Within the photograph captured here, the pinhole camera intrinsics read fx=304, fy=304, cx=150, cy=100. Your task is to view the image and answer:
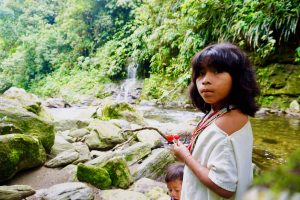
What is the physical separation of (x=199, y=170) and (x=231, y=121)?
0.22m

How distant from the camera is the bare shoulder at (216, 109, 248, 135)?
1123 millimetres

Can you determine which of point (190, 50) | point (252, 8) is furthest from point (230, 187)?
point (190, 50)

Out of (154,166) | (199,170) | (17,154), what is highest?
(199,170)

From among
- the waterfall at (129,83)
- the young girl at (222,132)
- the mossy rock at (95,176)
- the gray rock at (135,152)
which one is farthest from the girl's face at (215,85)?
the waterfall at (129,83)

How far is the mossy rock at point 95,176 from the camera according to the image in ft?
11.4

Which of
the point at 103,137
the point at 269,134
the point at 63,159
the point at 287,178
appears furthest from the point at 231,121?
the point at 269,134

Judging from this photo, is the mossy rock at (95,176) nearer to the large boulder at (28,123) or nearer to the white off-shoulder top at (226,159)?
the large boulder at (28,123)

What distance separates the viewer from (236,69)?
1.20 metres

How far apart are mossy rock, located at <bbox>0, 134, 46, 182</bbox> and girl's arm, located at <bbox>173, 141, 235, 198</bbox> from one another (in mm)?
2774

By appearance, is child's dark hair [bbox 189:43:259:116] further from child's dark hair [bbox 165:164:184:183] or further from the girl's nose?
child's dark hair [bbox 165:164:184:183]

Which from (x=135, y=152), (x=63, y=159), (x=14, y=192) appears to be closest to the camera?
(x=14, y=192)

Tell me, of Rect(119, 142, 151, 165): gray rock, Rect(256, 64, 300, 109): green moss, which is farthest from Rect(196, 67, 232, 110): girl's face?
Rect(256, 64, 300, 109): green moss

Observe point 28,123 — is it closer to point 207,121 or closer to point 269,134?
point 207,121

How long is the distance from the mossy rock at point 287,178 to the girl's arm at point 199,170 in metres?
0.86
